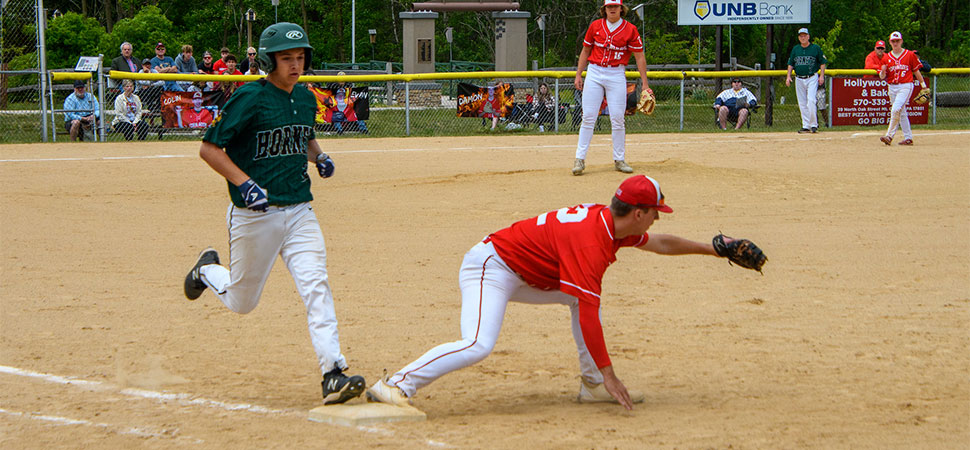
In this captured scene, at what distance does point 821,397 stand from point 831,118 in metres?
17.3

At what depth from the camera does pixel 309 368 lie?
18.4 ft

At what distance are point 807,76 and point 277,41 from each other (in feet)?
51.4

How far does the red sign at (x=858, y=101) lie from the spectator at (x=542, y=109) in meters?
5.77

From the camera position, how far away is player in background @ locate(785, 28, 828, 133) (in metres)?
18.7

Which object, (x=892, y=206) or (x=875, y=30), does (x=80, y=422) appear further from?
(x=875, y=30)

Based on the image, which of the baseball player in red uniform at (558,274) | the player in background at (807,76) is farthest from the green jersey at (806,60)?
the baseball player in red uniform at (558,274)

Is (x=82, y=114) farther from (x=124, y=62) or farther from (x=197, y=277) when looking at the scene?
(x=197, y=277)

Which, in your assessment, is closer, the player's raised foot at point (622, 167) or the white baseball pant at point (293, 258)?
the white baseball pant at point (293, 258)

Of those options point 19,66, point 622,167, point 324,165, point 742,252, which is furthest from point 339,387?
point 19,66

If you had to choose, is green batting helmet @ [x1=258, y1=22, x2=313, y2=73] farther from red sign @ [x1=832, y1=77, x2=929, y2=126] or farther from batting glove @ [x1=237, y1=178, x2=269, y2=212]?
red sign @ [x1=832, y1=77, x2=929, y2=126]

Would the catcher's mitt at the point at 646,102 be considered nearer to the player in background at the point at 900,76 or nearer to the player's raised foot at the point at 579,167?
the player's raised foot at the point at 579,167

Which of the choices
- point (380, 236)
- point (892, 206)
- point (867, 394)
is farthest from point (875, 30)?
point (867, 394)

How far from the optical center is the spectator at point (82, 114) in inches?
691

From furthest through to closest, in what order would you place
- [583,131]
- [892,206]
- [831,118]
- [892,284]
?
[831,118] → [583,131] → [892,206] → [892,284]
